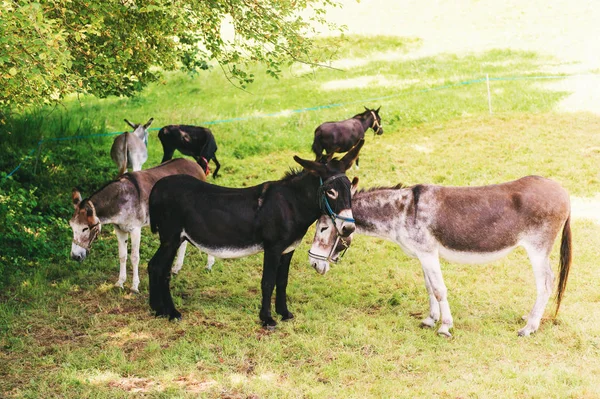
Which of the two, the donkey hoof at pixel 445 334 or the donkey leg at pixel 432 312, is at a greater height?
the donkey leg at pixel 432 312

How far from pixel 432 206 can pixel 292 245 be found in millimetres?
1693

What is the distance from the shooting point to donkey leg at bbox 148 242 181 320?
307 inches

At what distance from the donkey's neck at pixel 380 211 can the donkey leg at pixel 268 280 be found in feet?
3.45

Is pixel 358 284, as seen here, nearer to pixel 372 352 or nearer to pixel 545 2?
pixel 372 352

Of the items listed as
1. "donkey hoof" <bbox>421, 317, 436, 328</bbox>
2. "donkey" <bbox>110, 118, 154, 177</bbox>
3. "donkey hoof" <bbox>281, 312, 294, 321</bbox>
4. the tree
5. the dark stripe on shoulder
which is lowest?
"donkey hoof" <bbox>281, 312, 294, 321</bbox>

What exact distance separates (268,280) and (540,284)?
3.13 meters

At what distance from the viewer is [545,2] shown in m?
29.4

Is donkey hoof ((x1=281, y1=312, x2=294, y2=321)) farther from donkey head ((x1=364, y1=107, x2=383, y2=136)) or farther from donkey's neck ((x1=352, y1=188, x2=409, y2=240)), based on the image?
donkey head ((x1=364, y1=107, x2=383, y2=136))

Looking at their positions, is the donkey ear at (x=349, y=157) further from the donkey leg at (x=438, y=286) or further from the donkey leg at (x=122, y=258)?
the donkey leg at (x=122, y=258)

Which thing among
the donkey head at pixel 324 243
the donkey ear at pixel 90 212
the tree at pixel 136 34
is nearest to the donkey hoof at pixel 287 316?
the donkey head at pixel 324 243

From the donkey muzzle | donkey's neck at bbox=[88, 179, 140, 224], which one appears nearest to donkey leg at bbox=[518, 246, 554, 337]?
donkey's neck at bbox=[88, 179, 140, 224]

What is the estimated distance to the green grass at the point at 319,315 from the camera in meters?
6.32

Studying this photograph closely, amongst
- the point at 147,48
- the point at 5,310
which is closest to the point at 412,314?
the point at 5,310

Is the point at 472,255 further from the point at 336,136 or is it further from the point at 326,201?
the point at 336,136
